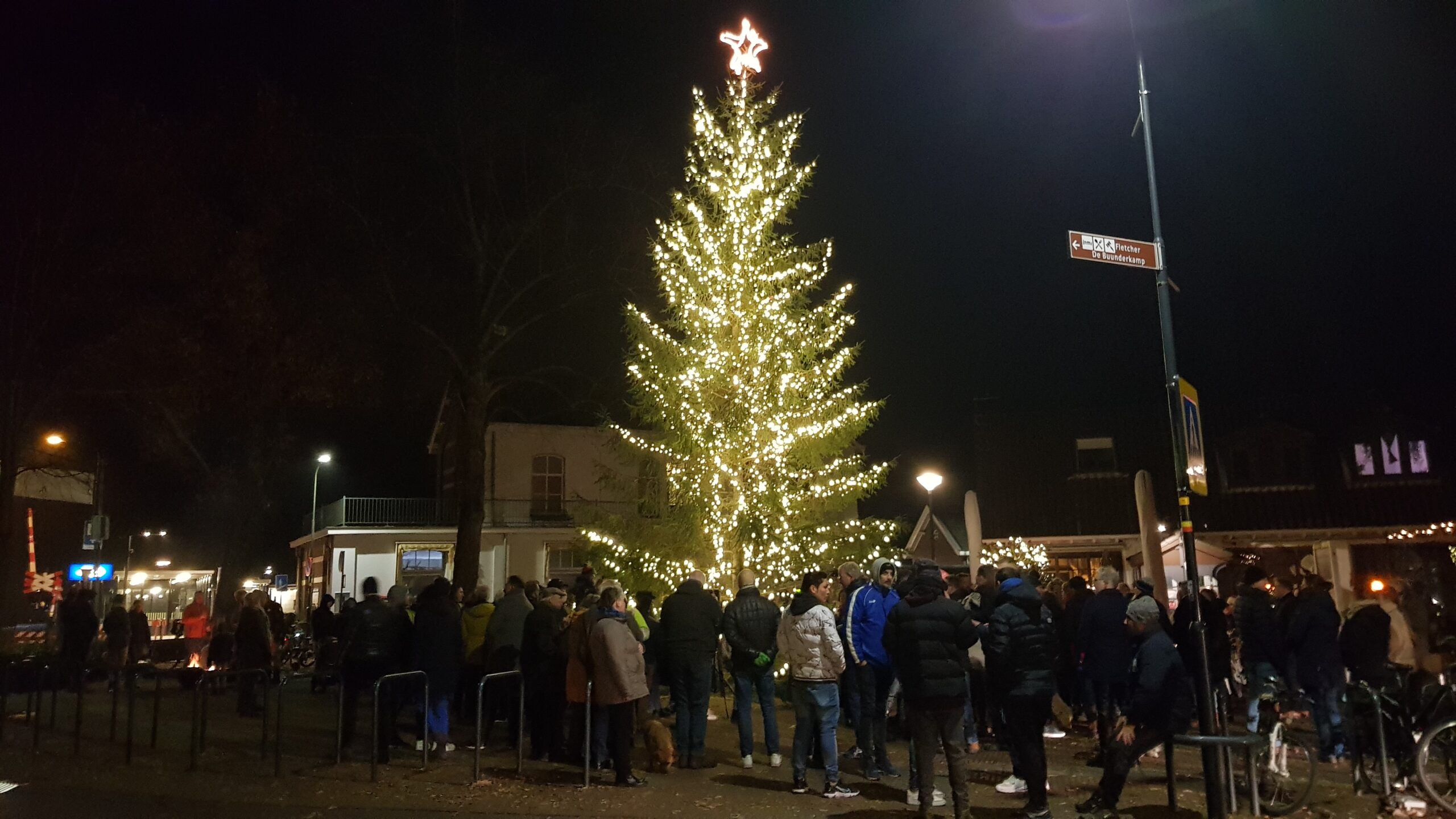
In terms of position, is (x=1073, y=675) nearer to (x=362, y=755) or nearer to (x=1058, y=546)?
(x=362, y=755)

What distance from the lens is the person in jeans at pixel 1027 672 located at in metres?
7.60

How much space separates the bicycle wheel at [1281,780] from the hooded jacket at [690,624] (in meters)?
4.87

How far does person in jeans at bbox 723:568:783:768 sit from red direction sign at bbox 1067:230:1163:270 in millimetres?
4324

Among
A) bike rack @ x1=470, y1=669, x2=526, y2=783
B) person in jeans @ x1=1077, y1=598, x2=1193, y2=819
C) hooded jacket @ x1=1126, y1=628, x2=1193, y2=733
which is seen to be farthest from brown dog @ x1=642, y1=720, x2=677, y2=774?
hooded jacket @ x1=1126, y1=628, x2=1193, y2=733

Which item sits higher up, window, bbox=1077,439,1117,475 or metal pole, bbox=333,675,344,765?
window, bbox=1077,439,1117,475

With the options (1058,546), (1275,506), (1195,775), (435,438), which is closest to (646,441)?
(1195,775)

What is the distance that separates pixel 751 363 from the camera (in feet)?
56.4

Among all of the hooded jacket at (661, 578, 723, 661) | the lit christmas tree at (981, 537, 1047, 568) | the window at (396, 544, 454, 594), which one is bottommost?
the hooded jacket at (661, 578, 723, 661)

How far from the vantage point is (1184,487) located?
797 cm

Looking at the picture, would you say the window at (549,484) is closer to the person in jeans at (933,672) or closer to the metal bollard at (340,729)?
the metal bollard at (340,729)

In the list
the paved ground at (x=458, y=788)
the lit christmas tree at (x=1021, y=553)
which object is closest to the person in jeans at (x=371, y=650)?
the paved ground at (x=458, y=788)

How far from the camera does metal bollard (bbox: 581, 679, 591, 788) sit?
9.23m

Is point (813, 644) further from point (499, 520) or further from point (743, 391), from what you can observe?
point (499, 520)

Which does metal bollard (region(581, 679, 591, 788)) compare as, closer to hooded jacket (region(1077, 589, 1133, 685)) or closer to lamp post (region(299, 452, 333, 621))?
hooded jacket (region(1077, 589, 1133, 685))
